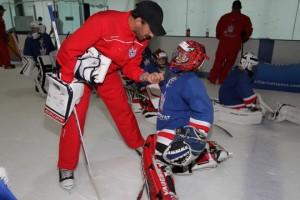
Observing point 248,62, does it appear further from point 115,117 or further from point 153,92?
point 115,117

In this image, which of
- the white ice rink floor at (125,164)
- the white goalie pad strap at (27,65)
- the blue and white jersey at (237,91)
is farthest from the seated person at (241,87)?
the white goalie pad strap at (27,65)

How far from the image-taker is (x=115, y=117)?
195 centimetres

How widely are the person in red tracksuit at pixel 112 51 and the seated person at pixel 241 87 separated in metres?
1.46

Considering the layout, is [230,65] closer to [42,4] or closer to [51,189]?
[51,189]

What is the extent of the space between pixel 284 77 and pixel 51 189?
395cm

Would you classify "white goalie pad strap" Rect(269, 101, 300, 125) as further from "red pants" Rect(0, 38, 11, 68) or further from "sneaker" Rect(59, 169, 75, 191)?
"red pants" Rect(0, 38, 11, 68)

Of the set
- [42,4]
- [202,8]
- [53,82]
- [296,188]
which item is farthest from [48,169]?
[42,4]

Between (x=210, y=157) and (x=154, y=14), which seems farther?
(x=210, y=157)

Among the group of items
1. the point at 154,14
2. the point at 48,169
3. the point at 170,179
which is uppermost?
the point at 154,14

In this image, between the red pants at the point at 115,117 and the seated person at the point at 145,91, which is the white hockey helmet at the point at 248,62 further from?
the red pants at the point at 115,117

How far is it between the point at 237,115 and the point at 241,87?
33 cm

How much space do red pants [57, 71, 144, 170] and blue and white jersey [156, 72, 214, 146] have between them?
0.32 metres

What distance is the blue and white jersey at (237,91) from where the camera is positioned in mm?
2764

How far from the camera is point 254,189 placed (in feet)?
5.80
